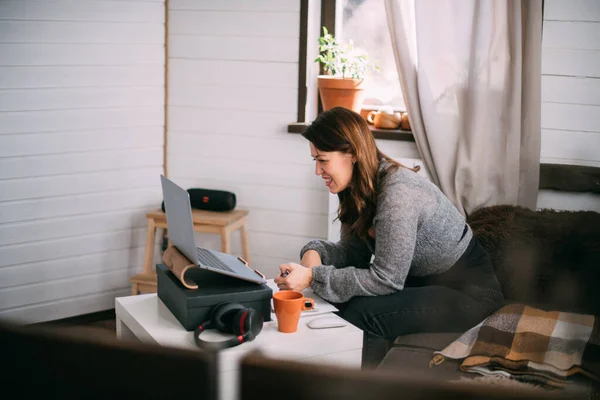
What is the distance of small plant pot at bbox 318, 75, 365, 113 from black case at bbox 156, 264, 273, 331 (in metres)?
1.54

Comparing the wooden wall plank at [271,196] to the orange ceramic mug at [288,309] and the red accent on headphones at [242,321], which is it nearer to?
the orange ceramic mug at [288,309]

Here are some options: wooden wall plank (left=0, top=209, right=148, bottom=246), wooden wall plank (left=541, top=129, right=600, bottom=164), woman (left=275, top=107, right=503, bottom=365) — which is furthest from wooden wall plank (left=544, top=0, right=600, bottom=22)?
wooden wall plank (left=0, top=209, right=148, bottom=246)

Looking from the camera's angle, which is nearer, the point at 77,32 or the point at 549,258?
the point at 549,258

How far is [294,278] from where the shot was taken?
1987 millimetres

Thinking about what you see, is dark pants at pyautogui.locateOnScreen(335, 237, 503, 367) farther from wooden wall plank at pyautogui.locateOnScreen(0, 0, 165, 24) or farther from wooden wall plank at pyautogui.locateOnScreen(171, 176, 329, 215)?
wooden wall plank at pyautogui.locateOnScreen(0, 0, 165, 24)

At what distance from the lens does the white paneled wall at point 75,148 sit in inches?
118

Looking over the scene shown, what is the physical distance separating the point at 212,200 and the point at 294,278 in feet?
4.61

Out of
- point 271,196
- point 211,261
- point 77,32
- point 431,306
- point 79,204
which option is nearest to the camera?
point 211,261

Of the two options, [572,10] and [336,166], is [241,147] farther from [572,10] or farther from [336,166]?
[572,10]

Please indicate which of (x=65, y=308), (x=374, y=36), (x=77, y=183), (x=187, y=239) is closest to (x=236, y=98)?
(x=374, y=36)

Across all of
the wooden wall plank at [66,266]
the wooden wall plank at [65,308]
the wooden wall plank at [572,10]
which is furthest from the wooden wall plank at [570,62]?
the wooden wall plank at [65,308]

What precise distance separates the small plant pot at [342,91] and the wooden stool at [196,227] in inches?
27.0

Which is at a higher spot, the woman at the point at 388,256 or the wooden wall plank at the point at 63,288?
the woman at the point at 388,256

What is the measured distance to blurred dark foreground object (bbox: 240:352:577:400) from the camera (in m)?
0.60
